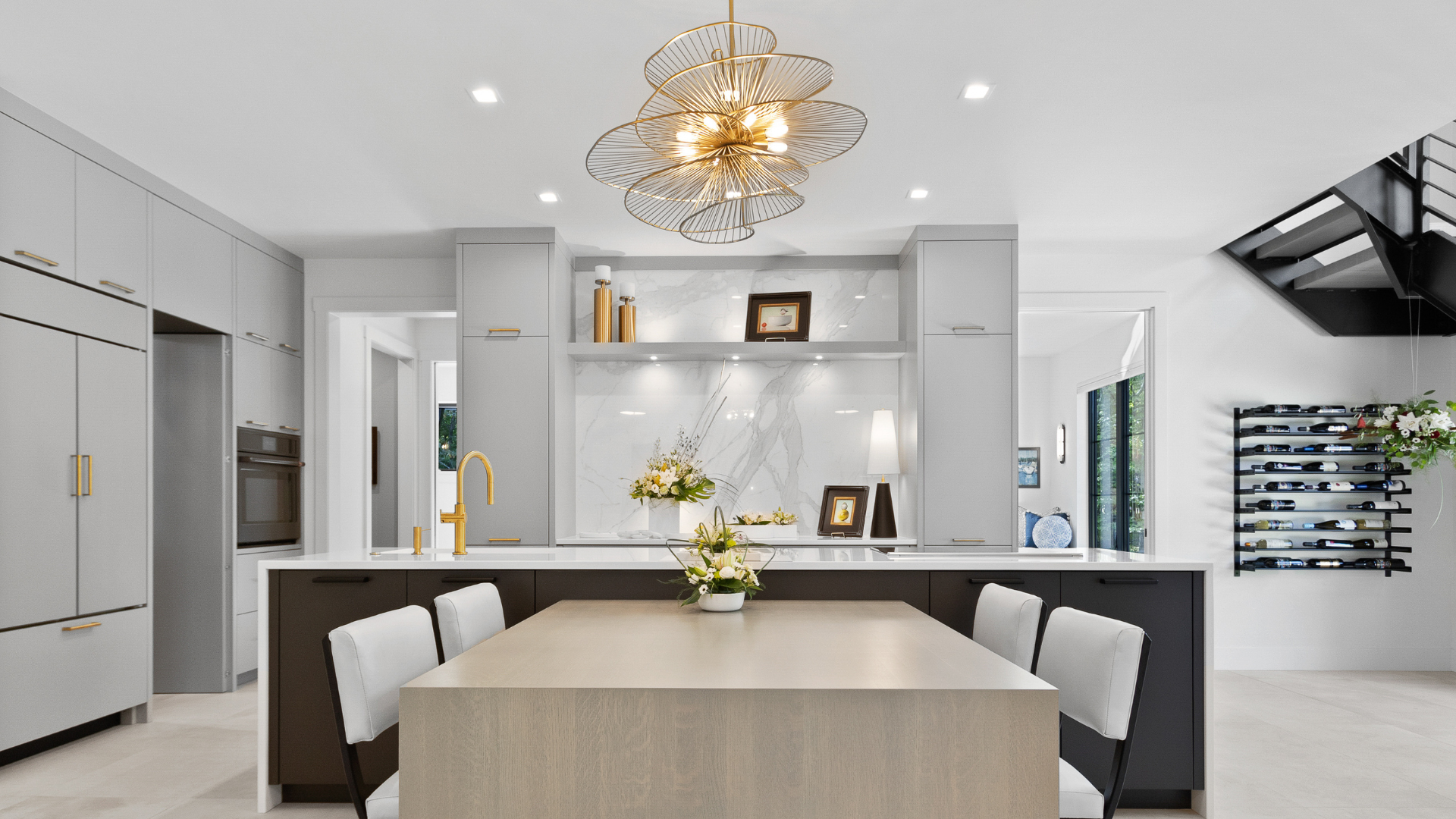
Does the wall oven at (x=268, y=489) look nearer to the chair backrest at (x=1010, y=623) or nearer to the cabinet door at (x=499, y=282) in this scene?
the cabinet door at (x=499, y=282)

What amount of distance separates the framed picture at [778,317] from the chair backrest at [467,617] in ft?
9.76

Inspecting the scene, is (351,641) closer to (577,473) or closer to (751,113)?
(751,113)

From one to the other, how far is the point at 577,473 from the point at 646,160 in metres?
3.04

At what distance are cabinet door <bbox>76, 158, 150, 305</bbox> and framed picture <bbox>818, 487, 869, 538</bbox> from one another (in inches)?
142

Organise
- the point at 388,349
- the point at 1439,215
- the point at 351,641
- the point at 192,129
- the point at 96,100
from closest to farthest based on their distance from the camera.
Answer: the point at 351,641
the point at 96,100
the point at 192,129
the point at 1439,215
the point at 388,349

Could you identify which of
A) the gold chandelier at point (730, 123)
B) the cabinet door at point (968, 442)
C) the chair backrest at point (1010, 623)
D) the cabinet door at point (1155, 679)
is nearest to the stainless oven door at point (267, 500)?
the gold chandelier at point (730, 123)

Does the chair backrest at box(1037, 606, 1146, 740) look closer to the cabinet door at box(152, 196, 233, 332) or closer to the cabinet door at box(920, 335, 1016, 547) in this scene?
the cabinet door at box(920, 335, 1016, 547)

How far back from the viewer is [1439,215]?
4.33 metres

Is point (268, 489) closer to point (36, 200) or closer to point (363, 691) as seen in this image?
point (36, 200)

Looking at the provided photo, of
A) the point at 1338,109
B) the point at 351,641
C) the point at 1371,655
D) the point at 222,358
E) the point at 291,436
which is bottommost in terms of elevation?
the point at 1371,655

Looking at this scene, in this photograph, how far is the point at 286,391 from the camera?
5.26 metres

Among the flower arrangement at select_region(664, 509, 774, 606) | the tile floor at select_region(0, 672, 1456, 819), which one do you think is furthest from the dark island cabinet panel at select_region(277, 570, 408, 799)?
the flower arrangement at select_region(664, 509, 774, 606)

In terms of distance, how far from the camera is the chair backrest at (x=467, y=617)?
228 cm

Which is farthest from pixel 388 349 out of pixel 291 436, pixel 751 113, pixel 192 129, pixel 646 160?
pixel 751 113
